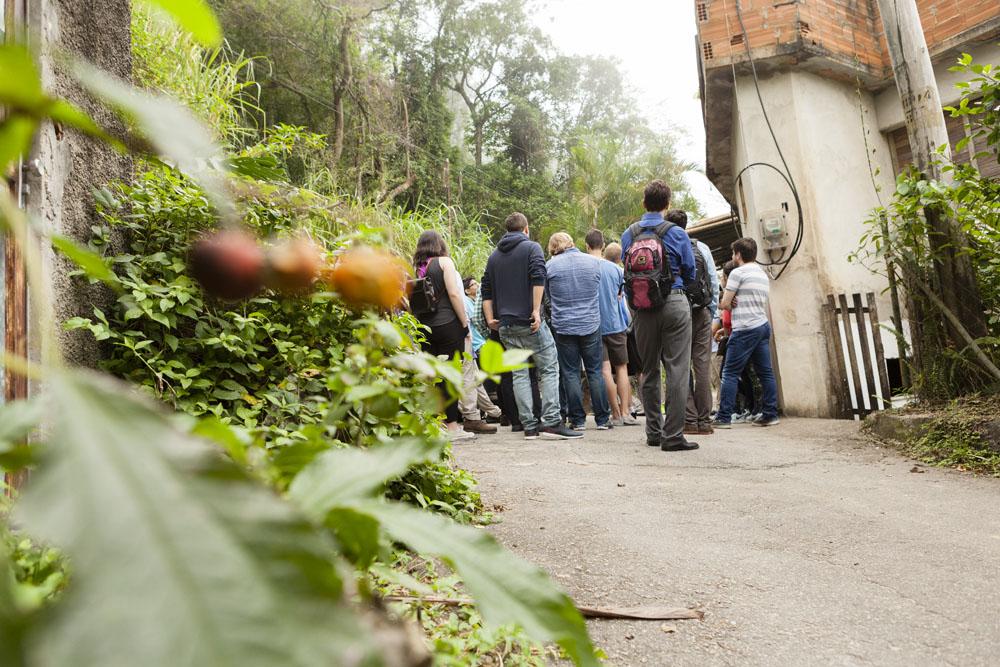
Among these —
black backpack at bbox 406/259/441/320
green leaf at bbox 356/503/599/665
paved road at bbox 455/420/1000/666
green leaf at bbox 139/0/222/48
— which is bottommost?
paved road at bbox 455/420/1000/666

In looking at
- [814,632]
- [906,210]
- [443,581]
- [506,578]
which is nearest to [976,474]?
[906,210]

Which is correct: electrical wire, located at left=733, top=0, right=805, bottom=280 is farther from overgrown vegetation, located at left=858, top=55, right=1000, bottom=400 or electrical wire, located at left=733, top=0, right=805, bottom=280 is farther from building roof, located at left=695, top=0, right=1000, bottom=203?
overgrown vegetation, located at left=858, top=55, right=1000, bottom=400

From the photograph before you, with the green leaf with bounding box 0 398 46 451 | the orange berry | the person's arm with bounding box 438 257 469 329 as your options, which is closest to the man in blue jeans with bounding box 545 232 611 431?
the person's arm with bounding box 438 257 469 329

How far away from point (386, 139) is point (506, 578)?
64.3ft

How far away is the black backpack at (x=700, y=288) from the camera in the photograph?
5637 millimetres

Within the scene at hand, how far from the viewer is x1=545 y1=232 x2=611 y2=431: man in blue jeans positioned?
235 inches

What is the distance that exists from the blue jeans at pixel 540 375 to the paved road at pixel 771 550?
140 centimetres

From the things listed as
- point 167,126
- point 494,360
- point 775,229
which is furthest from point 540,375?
point 167,126

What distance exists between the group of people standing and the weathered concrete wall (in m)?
2.19

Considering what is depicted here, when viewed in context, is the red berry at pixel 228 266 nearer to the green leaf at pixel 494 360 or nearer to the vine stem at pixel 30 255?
the vine stem at pixel 30 255

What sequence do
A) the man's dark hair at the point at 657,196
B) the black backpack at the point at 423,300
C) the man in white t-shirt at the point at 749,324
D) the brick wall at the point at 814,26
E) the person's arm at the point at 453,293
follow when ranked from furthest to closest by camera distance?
1. the brick wall at the point at 814,26
2. the man in white t-shirt at the point at 749,324
3. the person's arm at the point at 453,293
4. the man's dark hair at the point at 657,196
5. the black backpack at the point at 423,300

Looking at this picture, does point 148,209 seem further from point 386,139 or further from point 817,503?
point 386,139

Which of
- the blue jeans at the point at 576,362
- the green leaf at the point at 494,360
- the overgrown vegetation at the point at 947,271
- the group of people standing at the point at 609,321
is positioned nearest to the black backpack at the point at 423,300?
the group of people standing at the point at 609,321

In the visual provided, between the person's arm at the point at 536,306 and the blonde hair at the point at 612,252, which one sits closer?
the person's arm at the point at 536,306
